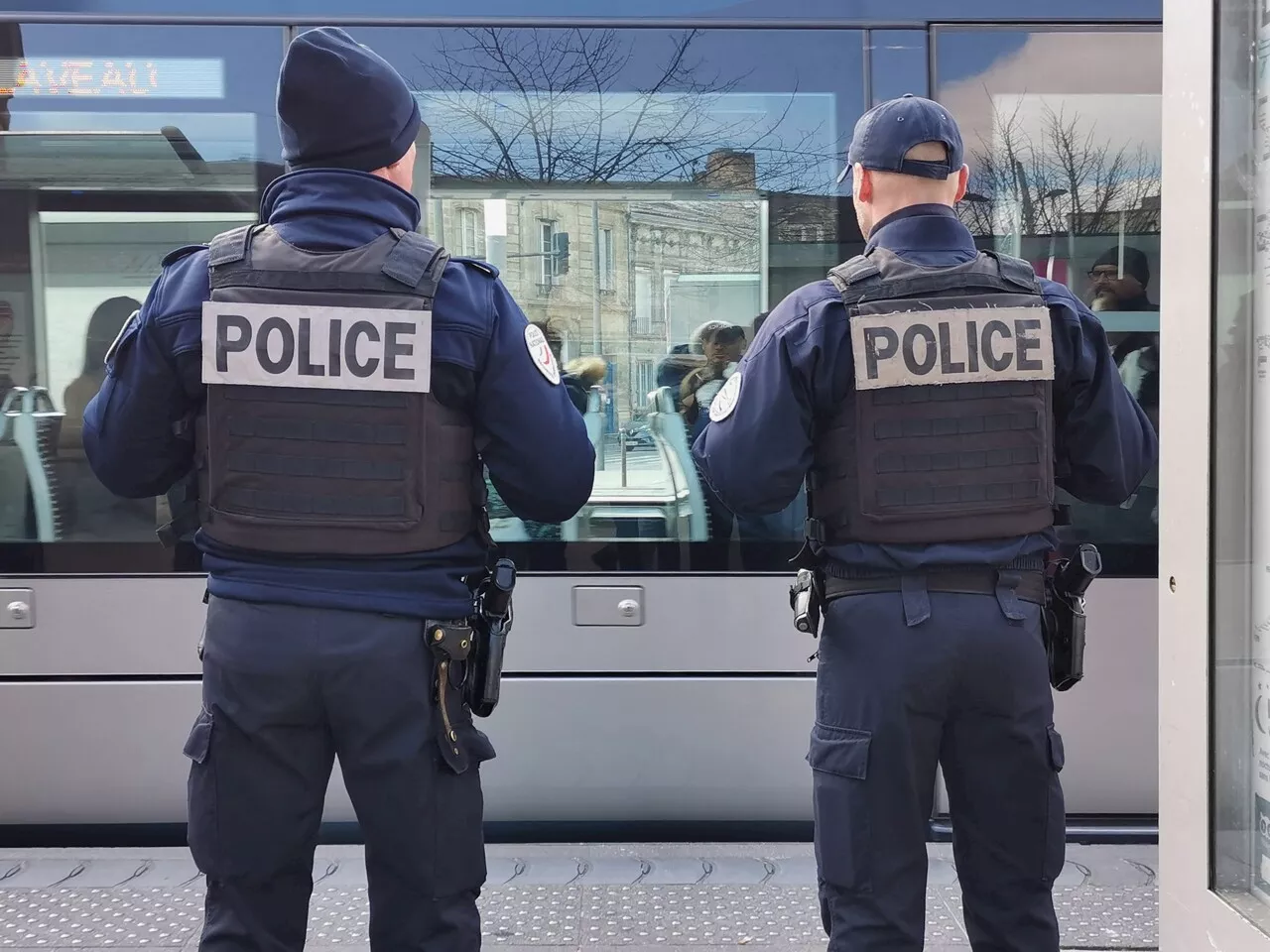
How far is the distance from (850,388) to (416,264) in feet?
2.66

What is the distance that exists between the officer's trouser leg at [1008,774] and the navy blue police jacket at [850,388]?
160 mm

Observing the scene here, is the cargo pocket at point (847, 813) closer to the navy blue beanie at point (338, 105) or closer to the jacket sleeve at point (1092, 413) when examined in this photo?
the jacket sleeve at point (1092, 413)

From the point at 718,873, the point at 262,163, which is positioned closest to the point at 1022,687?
the point at 718,873

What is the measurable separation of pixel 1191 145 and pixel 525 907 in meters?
2.28

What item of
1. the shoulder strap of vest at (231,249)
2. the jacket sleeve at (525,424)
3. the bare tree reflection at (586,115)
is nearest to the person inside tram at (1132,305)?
the bare tree reflection at (586,115)

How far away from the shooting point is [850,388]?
1.99m

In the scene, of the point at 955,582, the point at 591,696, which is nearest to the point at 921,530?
the point at 955,582

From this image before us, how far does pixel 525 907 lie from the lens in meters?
2.77

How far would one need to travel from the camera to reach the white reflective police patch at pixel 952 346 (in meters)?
1.93

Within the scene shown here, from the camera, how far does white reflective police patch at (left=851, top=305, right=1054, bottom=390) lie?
193cm

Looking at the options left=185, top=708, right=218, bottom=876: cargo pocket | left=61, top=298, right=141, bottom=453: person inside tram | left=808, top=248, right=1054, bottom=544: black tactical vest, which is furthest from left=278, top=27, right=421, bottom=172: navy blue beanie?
left=61, top=298, right=141, bottom=453: person inside tram

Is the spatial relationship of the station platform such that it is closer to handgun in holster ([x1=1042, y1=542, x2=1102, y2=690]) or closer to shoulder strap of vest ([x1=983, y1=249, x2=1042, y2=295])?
handgun in holster ([x1=1042, y1=542, x2=1102, y2=690])

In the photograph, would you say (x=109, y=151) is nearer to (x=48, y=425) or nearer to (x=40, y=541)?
(x=48, y=425)

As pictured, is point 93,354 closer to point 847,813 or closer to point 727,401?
point 727,401
